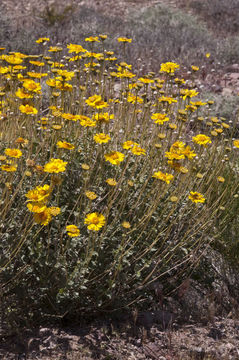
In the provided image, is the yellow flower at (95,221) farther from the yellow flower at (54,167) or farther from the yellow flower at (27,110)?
the yellow flower at (27,110)

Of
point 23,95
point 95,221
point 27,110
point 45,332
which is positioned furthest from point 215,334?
point 23,95

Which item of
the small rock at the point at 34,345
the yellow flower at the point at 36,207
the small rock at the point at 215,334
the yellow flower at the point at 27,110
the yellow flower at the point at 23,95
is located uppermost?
the yellow flower at the point at 23,95

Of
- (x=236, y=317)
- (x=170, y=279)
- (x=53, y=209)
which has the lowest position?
(x=236, y=317)

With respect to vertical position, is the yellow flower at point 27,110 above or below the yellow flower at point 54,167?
above

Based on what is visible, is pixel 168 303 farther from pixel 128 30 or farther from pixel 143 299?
pixel 128 30

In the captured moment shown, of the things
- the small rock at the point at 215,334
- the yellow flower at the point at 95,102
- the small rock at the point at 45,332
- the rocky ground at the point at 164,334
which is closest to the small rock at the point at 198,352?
the rocky ground at the point at 164,334

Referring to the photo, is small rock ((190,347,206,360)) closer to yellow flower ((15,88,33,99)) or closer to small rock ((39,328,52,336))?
small rock ((39,328,52,336))

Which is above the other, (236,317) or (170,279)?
(170,279)

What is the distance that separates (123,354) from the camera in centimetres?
254

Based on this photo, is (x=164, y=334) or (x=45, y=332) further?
(x=164, y=334)

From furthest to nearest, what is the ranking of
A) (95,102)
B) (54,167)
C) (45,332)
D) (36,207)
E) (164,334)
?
(95,102), (164,334), (45,332), (54,167), (36,207)

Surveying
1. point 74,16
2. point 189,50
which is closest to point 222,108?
point 189,50

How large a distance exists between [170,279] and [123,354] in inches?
23.8

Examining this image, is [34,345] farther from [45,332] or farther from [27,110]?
[27,110]
